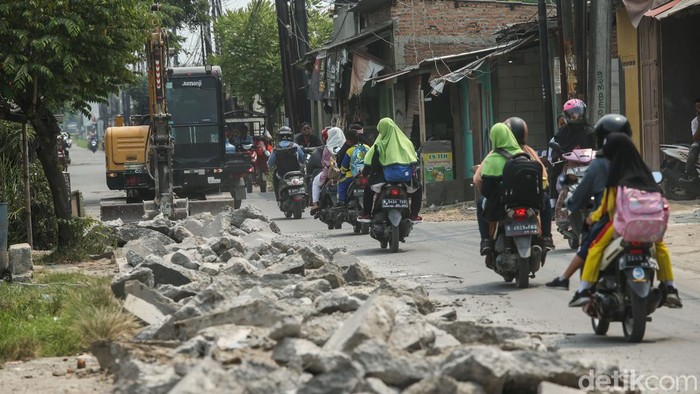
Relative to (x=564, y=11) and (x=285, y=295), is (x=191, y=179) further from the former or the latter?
(x=285, y=295)

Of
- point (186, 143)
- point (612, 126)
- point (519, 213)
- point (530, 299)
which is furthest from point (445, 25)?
point (612, 126)

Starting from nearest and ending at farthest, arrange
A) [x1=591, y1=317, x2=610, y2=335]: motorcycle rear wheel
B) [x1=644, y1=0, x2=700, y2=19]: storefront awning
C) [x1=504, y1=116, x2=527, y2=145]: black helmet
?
[x1=591, y1=317, x2=610, y2=335]: motorcycle rear wheel < [x1=504, y1=116, x2=527, y2=145]: black helmet < [x1=644, y1=0, x2=700, y2=19]: storefront awning

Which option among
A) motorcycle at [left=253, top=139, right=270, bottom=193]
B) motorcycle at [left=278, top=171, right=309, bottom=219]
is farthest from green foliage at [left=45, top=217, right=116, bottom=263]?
motorcycle at [left=253, top=139, right=270, bottom=193]

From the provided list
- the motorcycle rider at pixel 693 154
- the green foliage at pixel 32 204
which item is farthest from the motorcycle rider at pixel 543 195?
the motorcycle rider at pixel 693 154

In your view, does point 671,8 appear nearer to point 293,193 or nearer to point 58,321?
point 293,193

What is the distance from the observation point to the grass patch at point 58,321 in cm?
862

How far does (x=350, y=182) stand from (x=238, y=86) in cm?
3116

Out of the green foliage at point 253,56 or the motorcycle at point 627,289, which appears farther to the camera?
the green foliage at point 253,56

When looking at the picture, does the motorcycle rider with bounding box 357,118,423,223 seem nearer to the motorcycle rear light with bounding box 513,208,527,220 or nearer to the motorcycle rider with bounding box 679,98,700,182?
the motorcycle rear light with bounding box 513,208,527,220

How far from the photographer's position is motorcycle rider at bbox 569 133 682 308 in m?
7.88

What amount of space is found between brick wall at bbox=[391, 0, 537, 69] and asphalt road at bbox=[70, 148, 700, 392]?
1229 cm

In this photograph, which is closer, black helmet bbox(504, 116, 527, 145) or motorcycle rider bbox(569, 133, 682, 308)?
motorcycle rider bbox(569, 133, 682, 308)

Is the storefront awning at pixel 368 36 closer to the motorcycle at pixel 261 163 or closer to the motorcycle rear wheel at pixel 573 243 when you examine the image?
the motorcycle at pixel 261 163

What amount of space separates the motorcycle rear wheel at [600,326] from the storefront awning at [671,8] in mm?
10038
